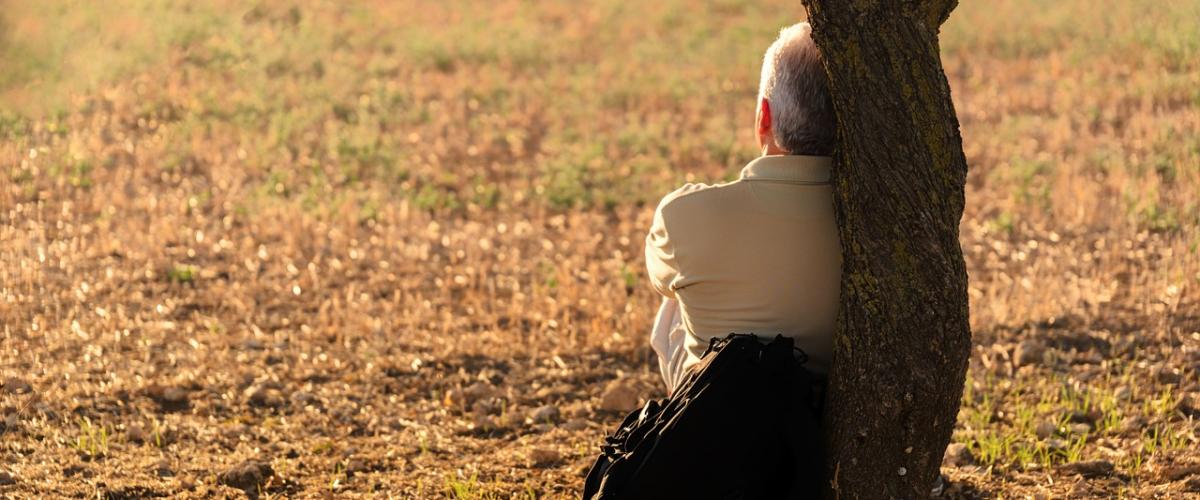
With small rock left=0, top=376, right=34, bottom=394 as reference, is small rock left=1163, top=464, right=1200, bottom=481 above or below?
below

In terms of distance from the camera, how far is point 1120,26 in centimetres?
1447

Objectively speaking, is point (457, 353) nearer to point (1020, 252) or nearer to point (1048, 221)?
point (1020, 252)

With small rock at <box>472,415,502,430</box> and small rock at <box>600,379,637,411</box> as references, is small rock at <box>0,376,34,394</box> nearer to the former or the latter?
small rock at <box>472,415,502,430</box>

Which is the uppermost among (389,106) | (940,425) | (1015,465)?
(389,106)

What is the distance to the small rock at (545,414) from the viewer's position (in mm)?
5863

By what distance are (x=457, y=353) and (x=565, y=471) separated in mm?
1606

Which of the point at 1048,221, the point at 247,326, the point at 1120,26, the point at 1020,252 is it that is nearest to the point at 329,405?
the point at 247,326

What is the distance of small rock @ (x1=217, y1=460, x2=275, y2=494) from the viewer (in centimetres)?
494

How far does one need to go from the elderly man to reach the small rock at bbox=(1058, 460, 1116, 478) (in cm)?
147

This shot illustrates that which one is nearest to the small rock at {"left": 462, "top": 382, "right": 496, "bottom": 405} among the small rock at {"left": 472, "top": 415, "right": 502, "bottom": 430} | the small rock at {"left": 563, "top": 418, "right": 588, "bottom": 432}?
the small rock at {"left": 472, "top": 415, "right": 502, "bottom": 430}

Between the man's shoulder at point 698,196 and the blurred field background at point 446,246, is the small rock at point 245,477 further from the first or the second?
the man's shoulder at point 698,196

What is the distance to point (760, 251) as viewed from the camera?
3803 millimetres

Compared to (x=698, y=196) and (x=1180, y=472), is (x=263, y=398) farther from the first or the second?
(x=1180, y=472)

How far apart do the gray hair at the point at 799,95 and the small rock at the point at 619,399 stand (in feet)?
7.73
